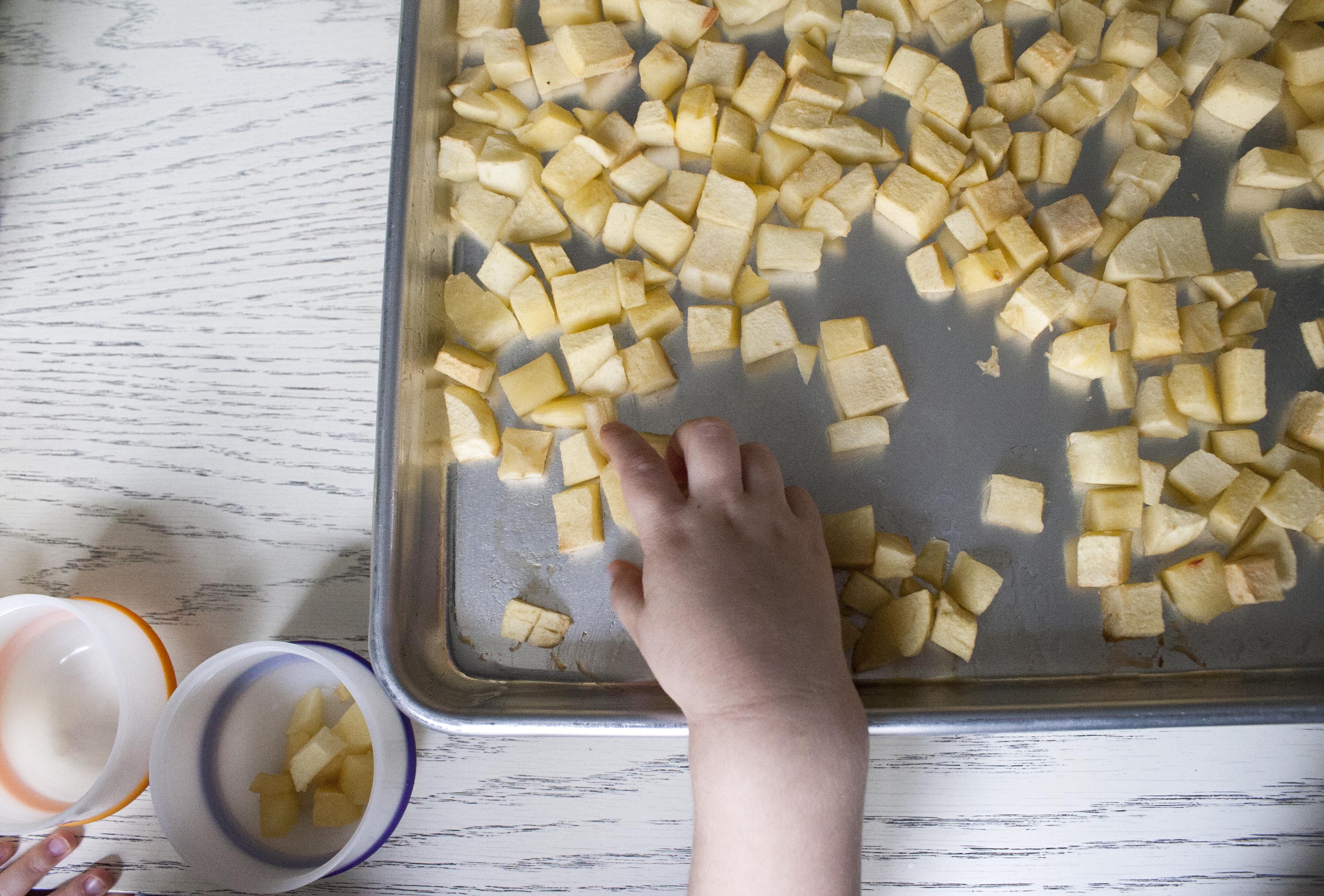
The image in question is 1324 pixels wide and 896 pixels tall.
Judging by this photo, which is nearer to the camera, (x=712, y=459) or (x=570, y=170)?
(x=712, y=459)

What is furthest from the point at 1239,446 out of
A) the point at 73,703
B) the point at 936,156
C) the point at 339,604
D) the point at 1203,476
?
the point at 73,703

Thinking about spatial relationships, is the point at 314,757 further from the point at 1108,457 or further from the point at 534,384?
the point at 1108,457

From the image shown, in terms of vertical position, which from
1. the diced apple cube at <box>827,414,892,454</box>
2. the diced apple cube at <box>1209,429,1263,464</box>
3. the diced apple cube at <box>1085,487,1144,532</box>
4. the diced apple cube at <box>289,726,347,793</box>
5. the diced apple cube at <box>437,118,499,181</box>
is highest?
the diced apple cube at <box>437,118,499,181</box>

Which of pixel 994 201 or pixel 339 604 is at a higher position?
pixel 994 201

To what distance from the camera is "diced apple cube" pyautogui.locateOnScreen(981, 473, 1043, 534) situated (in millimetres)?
747

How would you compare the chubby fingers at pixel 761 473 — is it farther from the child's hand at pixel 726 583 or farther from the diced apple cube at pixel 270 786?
the diced apple cube at pixel 270 786

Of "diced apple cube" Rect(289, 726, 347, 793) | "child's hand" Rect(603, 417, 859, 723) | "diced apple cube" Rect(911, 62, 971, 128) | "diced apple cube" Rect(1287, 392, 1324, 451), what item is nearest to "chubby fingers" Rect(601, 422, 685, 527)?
"child's hand" Rect(603, 417, 859, 723)

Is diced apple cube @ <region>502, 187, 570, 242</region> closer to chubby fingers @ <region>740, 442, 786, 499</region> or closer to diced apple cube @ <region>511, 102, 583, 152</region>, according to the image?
diced apple cube @ <region>511, 102, 583, 152</region>

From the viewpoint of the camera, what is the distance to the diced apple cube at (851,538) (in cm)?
75

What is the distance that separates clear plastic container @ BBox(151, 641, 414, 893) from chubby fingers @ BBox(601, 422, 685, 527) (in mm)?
284

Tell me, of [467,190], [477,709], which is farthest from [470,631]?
[467,190]

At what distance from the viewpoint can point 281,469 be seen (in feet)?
2.71

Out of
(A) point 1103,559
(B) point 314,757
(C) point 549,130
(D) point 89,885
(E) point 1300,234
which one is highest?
(C) point 549,130

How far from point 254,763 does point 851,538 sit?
0.58 m
